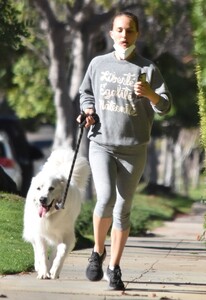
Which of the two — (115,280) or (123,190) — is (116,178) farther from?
(115,280)

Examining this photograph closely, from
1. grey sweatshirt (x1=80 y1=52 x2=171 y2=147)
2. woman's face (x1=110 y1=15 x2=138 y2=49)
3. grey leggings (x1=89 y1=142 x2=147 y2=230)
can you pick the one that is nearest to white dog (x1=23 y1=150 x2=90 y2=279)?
grey leggings (x1=89 y1=142 x2=147 y2=230)

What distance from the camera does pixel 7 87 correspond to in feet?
107

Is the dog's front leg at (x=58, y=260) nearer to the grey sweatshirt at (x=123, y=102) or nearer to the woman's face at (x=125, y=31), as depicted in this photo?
the grey sweatshirt at (x=123, y=102)

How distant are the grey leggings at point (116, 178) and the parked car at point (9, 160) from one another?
1849cm

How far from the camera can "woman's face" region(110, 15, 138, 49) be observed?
9.14 m

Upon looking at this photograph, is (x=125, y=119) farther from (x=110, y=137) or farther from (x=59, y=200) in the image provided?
(x=59, y=200)

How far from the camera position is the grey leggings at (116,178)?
30.2 feet

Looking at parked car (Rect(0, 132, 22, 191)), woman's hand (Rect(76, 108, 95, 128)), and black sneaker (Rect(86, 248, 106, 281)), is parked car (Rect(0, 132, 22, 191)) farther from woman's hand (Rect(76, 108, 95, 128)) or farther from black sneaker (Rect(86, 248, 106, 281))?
woman's hand (Rect(76, 108, 95, 128))

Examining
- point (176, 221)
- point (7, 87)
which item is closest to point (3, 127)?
point (7, 87)

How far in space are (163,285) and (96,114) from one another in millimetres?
1573

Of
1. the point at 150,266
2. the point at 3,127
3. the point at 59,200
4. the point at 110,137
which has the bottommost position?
the point at 3,127

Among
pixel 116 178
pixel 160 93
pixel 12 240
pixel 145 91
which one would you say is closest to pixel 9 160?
pixel 12 240

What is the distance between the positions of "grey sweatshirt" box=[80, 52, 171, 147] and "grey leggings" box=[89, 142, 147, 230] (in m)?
0.10

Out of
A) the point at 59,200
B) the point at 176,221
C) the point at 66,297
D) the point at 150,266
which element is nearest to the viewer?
the point at 66,297
